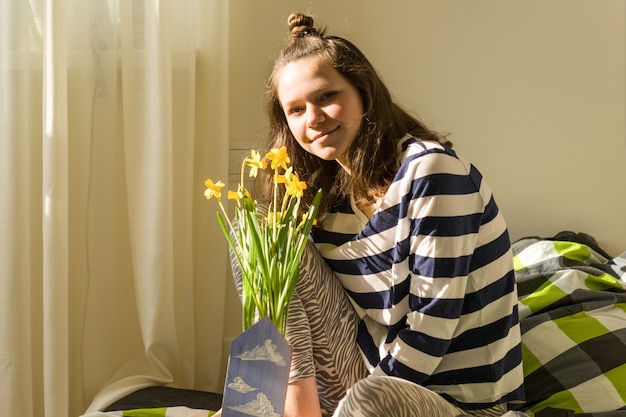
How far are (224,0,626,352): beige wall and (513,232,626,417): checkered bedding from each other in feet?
0.72

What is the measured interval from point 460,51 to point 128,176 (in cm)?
100

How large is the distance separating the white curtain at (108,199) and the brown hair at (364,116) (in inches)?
22.5

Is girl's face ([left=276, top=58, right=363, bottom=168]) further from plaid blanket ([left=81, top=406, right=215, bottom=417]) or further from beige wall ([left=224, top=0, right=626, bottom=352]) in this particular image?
beige wall ([left=224, top=0, right=626, bottom=352])

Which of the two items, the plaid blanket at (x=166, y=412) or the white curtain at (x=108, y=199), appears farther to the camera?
the white curtain at (x=108, y=199)

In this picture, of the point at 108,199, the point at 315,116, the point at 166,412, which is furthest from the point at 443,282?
the point at 108,199

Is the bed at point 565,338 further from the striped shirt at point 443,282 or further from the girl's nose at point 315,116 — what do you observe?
the girl's nose at point 315,116

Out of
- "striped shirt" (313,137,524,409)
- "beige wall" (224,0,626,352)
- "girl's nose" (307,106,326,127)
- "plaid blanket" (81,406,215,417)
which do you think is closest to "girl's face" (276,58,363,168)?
"girl's nose" (307,106,326,127)

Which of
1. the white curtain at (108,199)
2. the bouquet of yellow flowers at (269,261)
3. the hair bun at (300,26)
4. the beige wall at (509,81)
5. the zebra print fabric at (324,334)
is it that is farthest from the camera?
the beige wall at (509,81)

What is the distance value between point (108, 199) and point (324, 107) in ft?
2.78

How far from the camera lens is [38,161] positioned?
1.94m

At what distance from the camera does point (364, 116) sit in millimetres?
1473

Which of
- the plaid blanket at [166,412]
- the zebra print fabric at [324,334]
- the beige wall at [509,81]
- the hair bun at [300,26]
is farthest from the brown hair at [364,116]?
the beige wall at [509,81]

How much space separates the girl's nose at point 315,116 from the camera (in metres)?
1.43

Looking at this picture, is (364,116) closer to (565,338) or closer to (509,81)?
(565,338)
